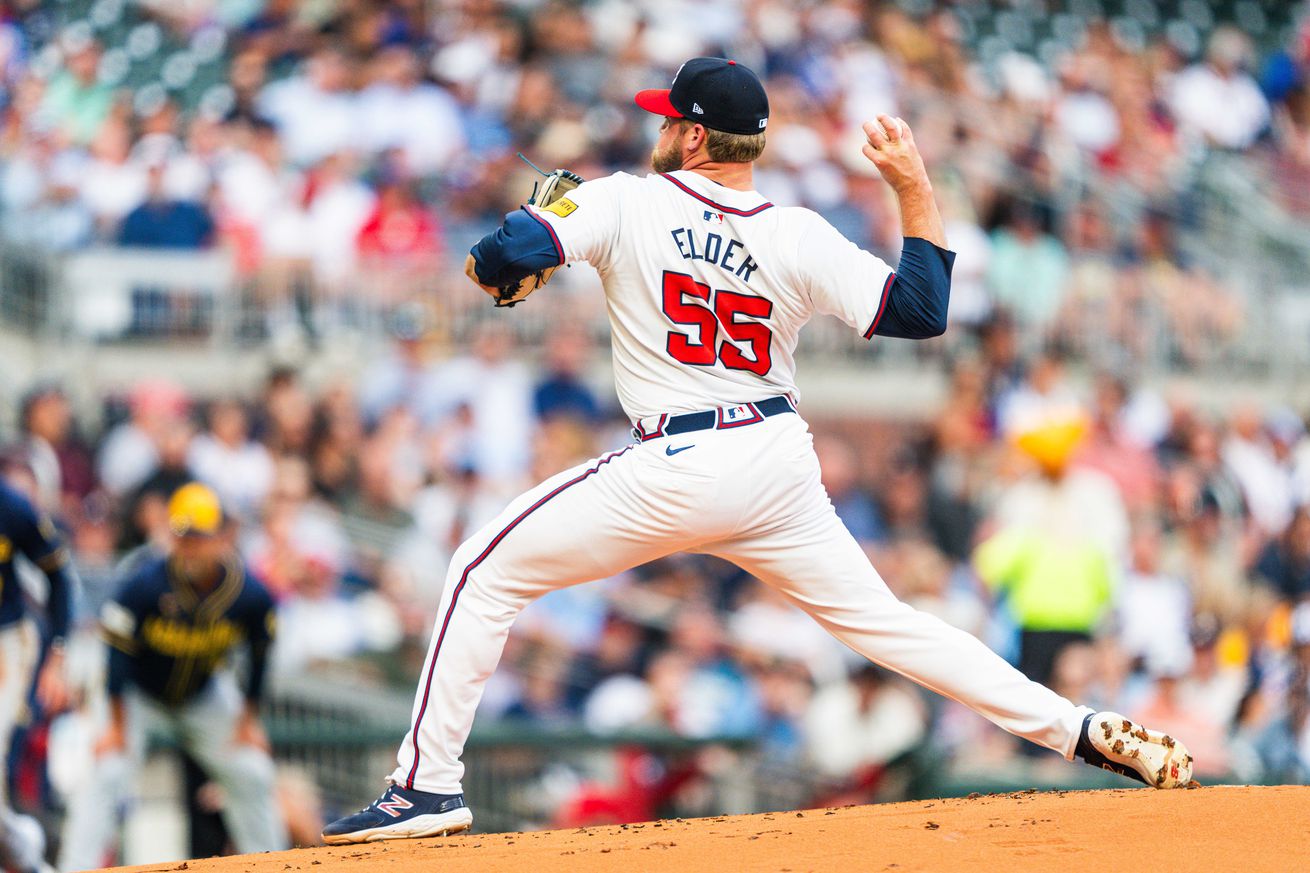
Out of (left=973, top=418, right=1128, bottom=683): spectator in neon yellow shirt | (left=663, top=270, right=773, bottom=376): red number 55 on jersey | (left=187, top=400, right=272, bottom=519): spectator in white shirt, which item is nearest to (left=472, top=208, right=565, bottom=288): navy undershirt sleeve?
(left=663, top=270, right=773, bottom=376): red number 55 on jersey

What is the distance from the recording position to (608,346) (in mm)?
11258

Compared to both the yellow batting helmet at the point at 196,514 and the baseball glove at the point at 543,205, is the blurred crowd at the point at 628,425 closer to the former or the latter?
the yellow batting helmet at the point at 196,514

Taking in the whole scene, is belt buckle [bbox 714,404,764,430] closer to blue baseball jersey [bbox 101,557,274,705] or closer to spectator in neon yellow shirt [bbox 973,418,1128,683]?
blue baseball jersey [bbox 101,557,274,705]

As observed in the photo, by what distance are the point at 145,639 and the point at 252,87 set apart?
615 centimetres

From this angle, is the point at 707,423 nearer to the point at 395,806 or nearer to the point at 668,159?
the point at 668,159

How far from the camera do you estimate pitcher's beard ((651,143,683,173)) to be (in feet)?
14.8

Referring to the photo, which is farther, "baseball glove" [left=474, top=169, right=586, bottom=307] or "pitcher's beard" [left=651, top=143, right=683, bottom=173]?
"pitcher's beard" [left=651, top=143, right=683, bottom=173]

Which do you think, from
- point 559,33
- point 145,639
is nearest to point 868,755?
point 145,639

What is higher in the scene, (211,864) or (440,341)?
(211,864)

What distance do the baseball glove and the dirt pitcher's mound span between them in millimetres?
1378

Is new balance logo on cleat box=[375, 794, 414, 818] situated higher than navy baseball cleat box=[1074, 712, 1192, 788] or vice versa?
navy baseball cleat box=[1074, 712, 1192, 788]

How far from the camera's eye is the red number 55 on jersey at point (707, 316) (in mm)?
4355

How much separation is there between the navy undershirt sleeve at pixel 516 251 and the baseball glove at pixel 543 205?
0.03 m

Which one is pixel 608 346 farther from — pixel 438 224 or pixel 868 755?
pixel 868 755
